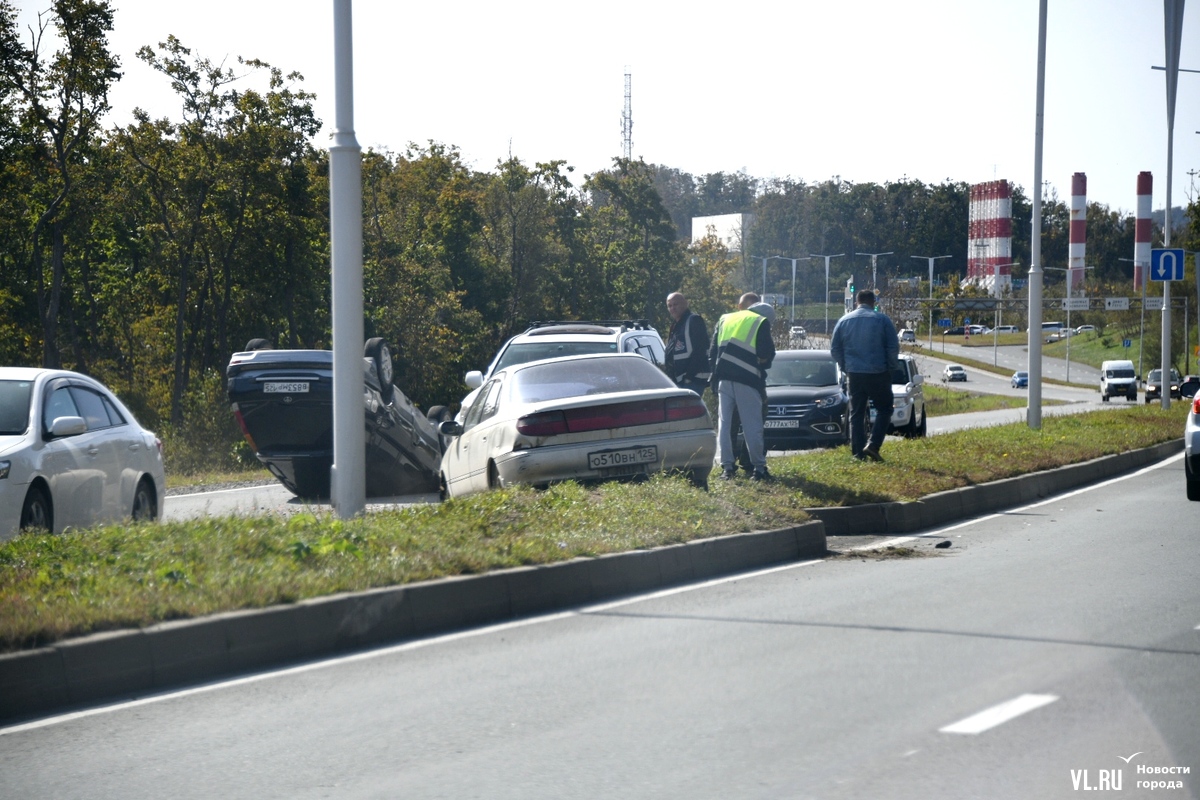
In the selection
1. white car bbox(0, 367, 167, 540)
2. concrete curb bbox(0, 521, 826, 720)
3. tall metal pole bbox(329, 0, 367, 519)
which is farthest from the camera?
tall metal pole bbox(329, 0, 367, 519)

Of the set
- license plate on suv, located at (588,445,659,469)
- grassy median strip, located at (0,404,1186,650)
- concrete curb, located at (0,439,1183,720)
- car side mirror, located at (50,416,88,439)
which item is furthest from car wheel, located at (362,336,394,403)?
concrete curb, located at (0,439,1183,720)

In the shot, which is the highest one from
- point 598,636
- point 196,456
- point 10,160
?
point 10,160

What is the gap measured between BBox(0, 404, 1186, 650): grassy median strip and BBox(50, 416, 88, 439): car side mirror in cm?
107

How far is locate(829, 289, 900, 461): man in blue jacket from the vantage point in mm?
15320

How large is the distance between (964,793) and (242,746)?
8.84 feet

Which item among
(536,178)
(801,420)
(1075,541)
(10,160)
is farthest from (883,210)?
(1075,541)

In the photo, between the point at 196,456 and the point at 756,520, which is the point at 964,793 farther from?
the point at 196,456

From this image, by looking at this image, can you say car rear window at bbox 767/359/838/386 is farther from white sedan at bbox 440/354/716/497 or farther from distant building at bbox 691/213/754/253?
distant building at bbox 691/213/754/253

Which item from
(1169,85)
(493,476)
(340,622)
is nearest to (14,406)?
(493,476)

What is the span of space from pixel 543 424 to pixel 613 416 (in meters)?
0.61

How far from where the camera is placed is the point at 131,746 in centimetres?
542

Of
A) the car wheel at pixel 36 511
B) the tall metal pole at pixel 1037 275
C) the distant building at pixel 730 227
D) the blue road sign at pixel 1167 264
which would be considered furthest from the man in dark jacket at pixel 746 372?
the distant building at pixel 730 227

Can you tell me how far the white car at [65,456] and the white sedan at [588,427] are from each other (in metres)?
3.01

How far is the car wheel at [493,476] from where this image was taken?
12.1 m
